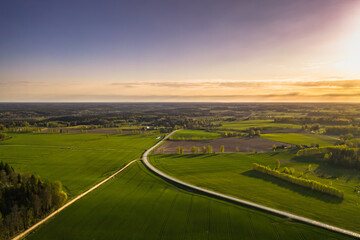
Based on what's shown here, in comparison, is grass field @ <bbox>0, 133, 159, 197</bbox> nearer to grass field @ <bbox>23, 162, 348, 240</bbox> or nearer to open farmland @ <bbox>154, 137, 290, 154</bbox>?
grass field @ <bbox>23, 162, 348, 240</bbox>

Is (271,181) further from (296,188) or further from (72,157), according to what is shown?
(72,157)

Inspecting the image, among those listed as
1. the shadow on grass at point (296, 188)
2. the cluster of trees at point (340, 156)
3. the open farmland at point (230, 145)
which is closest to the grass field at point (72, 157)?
the open farmland at point (230, 145)

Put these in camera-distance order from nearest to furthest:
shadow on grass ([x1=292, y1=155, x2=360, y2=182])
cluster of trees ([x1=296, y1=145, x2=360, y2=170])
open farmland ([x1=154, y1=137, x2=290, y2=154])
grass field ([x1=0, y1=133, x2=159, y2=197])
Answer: grass field ([x1=0, y1=133, x2=159, y2=197]) < shadow on grass ([x1=292, y1=155, x2=360, y2=182]) < cluster of trees ([x1=296, y1=145, x2=360, y2=170]) < open farmland ([x1=154, y1=137, x2=290, y2=154])

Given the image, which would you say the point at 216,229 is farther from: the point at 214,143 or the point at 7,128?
the point at 7,128

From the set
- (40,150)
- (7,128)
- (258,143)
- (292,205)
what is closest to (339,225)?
(292,205)

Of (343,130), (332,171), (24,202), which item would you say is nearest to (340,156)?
(332,171)

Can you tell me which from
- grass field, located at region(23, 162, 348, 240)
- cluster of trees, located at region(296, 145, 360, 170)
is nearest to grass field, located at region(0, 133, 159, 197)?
grass field, located at region(23, 162, 348, 240)
